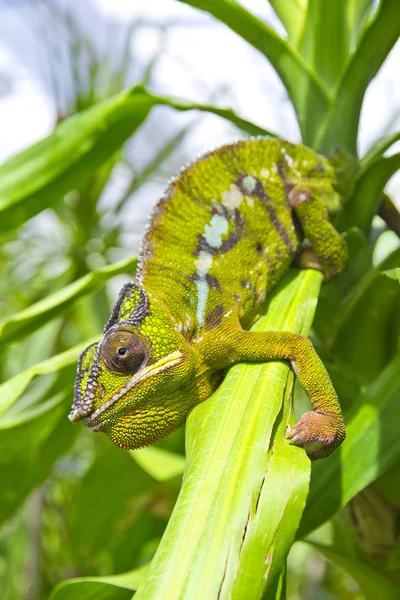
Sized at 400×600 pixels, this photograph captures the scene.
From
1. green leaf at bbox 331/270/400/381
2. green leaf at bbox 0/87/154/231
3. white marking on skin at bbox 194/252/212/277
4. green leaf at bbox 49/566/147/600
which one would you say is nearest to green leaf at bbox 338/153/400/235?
green leaf at bbox 331/270/400/381

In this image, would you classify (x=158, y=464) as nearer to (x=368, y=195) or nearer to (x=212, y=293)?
(x=212, y=293)

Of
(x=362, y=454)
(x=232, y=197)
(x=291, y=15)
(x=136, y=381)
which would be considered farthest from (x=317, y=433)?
(x=291, y=15)

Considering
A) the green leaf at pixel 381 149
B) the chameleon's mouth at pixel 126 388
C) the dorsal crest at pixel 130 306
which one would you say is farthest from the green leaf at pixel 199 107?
the chameleon's mouth at pixel 126 388

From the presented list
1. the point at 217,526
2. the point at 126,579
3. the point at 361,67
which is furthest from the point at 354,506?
the point at 361,67

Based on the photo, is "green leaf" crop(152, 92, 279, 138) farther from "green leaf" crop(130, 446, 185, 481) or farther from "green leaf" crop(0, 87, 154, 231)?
"green leaf" crop(130, 446, 185, 481)

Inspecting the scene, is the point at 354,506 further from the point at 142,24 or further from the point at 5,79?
the point at 5,79

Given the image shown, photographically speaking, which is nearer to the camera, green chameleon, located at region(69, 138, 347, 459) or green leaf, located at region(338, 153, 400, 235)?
green chameleon, located at region(69, 138, 347, 459)
